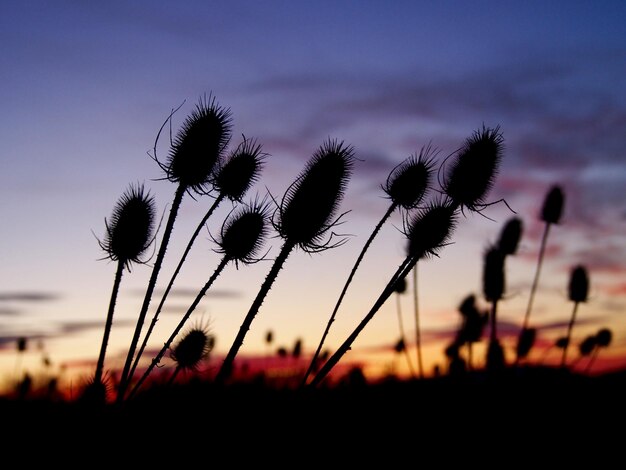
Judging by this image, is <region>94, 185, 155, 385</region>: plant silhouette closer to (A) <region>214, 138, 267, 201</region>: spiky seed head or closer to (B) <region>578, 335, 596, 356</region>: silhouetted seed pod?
(A) <region>214, 138, 267, 201</region>: spiky seed head

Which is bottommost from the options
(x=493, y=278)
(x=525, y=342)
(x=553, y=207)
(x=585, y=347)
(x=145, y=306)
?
(x=585, y=347)

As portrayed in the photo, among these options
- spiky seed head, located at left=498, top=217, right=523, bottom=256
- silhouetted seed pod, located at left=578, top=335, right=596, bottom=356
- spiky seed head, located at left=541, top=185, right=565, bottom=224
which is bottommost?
silhouetted seed pod, located at left=578, top=335, right=596, bottom=356

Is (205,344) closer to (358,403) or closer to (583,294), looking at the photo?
(358,403)

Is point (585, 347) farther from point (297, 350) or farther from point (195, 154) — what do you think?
point (195, 154)

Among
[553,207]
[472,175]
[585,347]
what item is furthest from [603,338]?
[472,175]

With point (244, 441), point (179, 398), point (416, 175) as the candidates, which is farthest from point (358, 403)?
point (416, 175)

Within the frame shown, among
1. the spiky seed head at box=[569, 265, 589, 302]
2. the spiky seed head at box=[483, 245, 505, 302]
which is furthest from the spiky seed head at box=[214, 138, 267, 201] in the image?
the spiky seed head at box=[569, 265, 589, 302]
